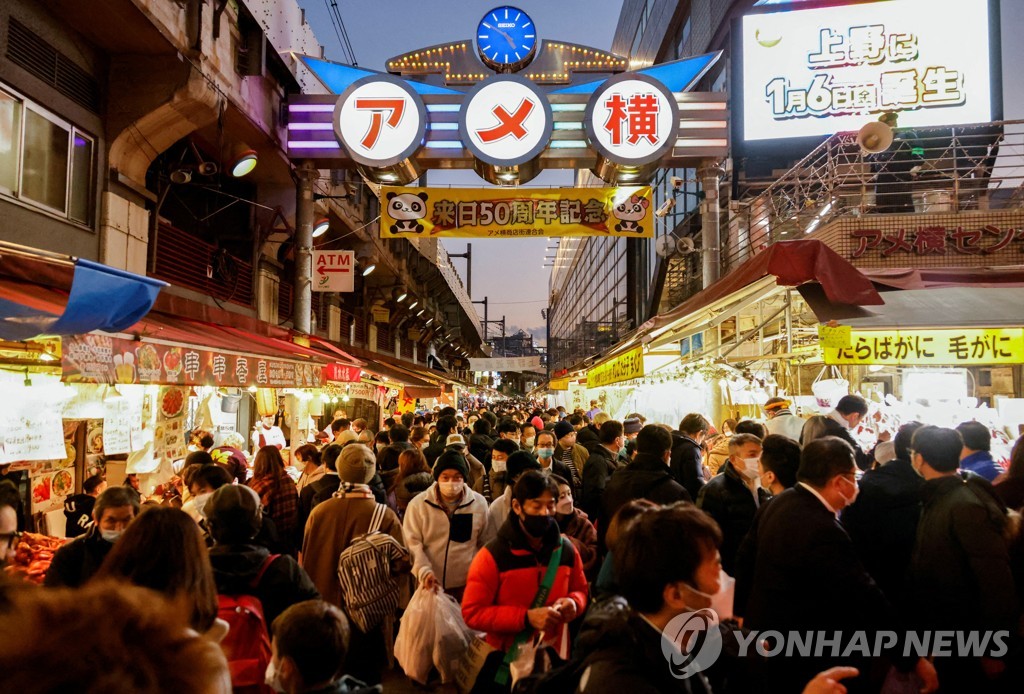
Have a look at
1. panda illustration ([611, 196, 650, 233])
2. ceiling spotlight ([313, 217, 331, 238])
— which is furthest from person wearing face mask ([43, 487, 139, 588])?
ceiling spotlight ([313, 217, 331, 238])

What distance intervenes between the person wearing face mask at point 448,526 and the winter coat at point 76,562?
6.55 feet

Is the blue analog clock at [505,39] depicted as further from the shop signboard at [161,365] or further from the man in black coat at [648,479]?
the man in black coat at [648,479]

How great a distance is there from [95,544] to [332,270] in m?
10.7

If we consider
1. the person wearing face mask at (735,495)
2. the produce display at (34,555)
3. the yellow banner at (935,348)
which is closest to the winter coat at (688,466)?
the person wearing face mask at (735,495)

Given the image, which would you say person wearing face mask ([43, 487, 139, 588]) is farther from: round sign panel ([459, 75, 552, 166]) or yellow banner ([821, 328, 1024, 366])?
round sign panel ([459, 75, 552, 166])

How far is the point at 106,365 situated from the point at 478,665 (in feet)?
11.3

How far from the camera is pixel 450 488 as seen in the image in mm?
4621

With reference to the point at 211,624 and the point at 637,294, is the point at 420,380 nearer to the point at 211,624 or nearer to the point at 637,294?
the point at 211,624

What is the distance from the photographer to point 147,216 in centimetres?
956

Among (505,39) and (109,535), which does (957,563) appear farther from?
(505,39)

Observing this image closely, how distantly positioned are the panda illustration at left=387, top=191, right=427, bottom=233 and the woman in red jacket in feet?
28.5

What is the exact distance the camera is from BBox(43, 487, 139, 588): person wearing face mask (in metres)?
3.00

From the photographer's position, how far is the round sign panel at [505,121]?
11.8 meters

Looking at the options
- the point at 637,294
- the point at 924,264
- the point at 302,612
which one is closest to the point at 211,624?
the point at 302,612
